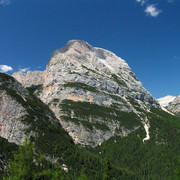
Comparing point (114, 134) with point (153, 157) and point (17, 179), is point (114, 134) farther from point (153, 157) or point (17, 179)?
point (17, 179)

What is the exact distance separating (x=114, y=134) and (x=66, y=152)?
6694cm

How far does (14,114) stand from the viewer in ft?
491

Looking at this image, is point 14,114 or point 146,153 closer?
point 14,114

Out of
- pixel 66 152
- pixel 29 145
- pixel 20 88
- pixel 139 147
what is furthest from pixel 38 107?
pixel 29 145

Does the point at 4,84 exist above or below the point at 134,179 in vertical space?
above

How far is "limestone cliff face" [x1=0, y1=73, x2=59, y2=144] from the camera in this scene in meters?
138

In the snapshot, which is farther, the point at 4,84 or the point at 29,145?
the point at 4,84

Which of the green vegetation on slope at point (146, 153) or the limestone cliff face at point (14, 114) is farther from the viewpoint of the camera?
the green vegetation on slope at point (146, 153)

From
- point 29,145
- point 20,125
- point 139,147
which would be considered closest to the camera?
point 29,145

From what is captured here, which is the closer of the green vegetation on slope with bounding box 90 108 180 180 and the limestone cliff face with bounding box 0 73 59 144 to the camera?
the limestone cliff face with bounding box 0 73 59 144

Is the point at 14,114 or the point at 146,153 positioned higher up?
the point at 14,114

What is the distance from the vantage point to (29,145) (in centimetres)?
2973

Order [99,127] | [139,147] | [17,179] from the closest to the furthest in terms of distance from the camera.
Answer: [17,179]
[139,147]
[99,127]

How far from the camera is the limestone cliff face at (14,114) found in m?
138
